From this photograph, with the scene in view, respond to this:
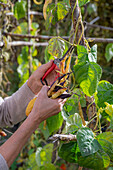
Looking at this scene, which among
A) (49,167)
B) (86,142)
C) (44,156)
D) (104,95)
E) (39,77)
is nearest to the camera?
(86,142)

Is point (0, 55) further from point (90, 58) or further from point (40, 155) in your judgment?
point (90, 58)

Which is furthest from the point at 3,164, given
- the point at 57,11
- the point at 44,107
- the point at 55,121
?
the point at 57,11

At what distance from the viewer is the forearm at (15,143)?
0.57 meters

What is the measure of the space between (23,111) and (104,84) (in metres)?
0.42

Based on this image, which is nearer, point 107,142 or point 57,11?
point 107,142

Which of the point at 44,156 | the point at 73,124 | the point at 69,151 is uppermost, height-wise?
the point at 73,124

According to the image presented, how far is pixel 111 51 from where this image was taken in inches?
43.3

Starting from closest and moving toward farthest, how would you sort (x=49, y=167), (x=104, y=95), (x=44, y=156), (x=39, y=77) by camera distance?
(x=104, y=95) < (x=39, y=77) < (x=49, y=167) < (x=44, y=156)

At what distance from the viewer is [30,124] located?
0.59 m

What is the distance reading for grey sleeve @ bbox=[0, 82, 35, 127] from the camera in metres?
0.89

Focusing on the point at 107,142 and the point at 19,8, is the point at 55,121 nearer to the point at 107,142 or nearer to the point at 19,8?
the point at 107,142

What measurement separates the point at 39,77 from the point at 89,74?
0.83 feet

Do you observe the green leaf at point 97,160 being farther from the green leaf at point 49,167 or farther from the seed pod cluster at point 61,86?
the green leaf at point 49,167

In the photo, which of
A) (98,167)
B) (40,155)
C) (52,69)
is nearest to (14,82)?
(40,155)
